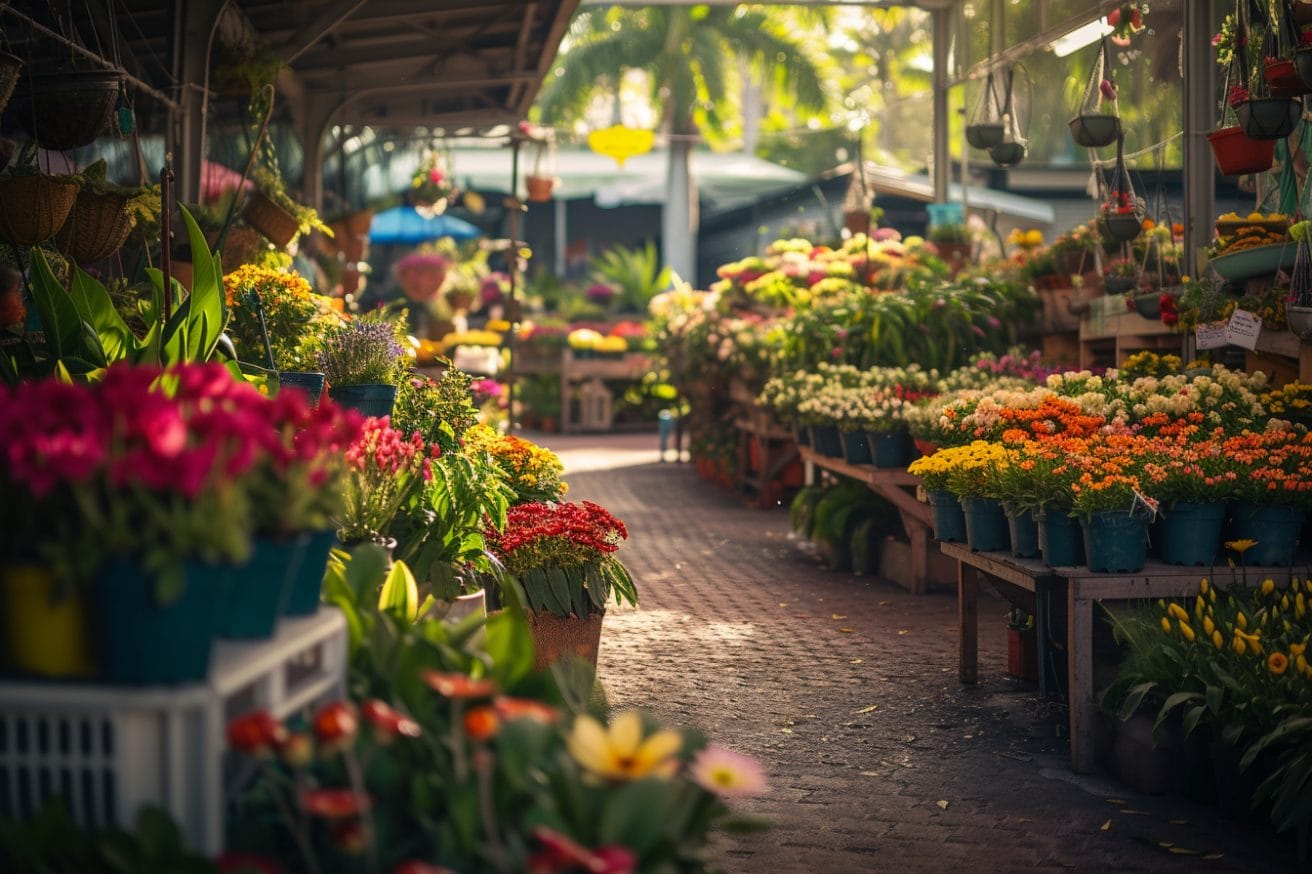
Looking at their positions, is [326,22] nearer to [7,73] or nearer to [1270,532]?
A: [7,73]

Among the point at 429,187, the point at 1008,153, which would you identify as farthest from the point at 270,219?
the point at 429,187

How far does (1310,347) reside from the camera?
6.43 meters

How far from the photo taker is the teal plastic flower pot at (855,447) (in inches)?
342

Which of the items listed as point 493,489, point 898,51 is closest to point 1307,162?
point 493,489

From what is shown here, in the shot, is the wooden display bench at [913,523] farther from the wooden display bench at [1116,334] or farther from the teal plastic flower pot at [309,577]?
the teal plastic flower pot at [309,577]

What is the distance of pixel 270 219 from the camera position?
7.52 metres

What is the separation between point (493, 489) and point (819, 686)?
1676 millimetres

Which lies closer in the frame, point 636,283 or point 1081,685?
point 1081,685

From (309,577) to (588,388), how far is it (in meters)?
17.9

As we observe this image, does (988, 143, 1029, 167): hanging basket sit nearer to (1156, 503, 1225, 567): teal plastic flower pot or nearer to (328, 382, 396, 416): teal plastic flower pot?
(1156, 503, 1225, 567): teal plastic flower pot

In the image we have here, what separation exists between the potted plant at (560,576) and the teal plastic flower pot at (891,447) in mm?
3102

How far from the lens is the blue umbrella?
1858 centimetres

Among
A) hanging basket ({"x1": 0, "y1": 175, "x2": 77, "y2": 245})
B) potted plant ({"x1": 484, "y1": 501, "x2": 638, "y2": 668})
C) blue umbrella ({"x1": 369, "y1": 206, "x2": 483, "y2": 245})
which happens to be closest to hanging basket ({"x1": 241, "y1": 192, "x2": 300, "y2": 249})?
hanging basket ({"x1": 0, "y1": 175, "x2": 77, "y2": 245})

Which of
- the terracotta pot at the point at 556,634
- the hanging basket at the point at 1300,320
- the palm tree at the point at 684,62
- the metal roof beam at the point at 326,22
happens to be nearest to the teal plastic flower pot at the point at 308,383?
the terracotta pot at the point at 556,634
